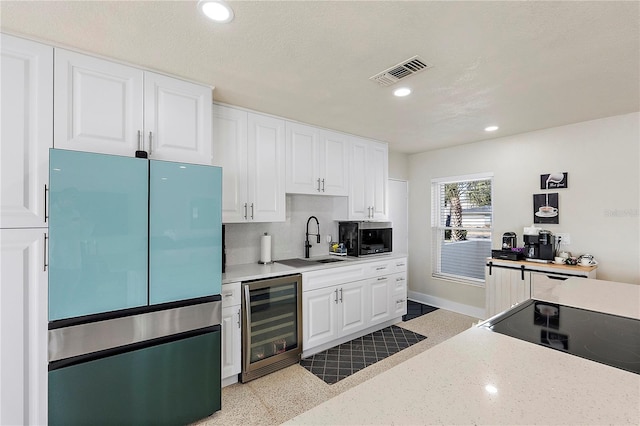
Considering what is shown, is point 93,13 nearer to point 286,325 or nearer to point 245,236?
→ point 245,236

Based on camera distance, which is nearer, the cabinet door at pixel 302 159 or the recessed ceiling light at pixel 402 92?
the recessed ceiling light at pixel 402 92

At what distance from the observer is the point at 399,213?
16.4 ft

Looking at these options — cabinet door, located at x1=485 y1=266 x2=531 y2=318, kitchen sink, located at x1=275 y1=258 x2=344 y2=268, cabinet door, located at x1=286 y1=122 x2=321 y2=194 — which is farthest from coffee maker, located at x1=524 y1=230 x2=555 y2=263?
cabinet door, located at x1=286 y1=122 x2=321 y2=194

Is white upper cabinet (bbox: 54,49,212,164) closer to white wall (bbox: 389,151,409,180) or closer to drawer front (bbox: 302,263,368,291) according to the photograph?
drawer front (bbox: 302,263,368,291)

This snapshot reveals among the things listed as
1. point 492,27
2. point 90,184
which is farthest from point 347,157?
point 90,184

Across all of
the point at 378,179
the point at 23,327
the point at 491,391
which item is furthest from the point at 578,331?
the point at 378,179

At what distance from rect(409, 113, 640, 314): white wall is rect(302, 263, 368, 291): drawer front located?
195 cm

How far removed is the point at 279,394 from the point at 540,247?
326 cm

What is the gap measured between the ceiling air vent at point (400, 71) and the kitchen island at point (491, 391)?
1.74 m

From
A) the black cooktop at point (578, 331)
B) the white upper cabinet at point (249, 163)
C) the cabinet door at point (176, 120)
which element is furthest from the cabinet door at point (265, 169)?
→ the black cooktop at point (578, 331)

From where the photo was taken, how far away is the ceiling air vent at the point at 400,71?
6.54 ft

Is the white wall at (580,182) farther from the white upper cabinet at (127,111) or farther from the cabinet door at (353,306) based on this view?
the white upper cabinet at (127,111)

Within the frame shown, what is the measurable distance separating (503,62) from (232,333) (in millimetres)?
2876

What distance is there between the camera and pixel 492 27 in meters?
1.62
